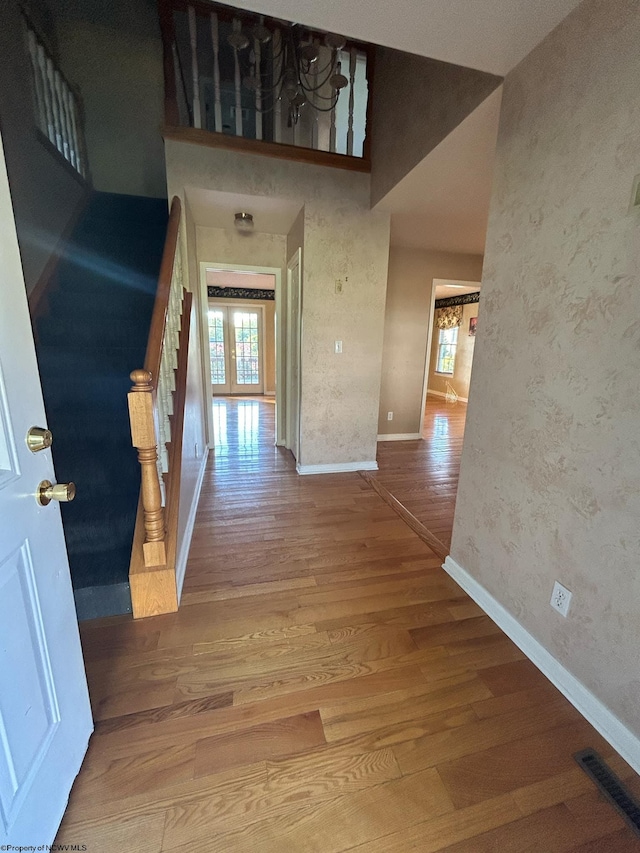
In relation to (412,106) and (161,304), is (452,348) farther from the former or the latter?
(161,304)

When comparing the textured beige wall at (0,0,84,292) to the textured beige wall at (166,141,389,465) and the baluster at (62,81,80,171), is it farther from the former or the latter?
the textured beige wall at (166,141,389,465)

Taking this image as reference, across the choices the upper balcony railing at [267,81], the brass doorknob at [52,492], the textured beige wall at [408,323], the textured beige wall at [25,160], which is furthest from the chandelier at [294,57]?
the brass doorknob at [52,492]

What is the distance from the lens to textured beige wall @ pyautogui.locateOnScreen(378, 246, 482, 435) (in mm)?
4188

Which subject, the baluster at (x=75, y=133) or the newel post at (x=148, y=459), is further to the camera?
the baluster at (x=75, y=133)

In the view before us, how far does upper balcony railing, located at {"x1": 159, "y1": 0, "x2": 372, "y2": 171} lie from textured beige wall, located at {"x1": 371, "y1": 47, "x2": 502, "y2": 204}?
6.5 inches

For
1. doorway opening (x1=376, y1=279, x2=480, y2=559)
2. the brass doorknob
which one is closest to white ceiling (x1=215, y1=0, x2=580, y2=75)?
the brass doorknob

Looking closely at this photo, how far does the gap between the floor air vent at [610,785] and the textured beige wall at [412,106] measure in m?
2.56

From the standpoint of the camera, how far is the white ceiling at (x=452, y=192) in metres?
1.80

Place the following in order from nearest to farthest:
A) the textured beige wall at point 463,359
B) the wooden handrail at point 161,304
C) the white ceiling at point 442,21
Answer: the white ceiling at point 442,21 → the wooden handrail at point 161,304 → the textured beige wall at point 463,359

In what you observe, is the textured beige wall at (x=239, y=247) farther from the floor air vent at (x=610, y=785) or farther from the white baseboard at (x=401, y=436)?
the floor air vent at (x=610, y=785)

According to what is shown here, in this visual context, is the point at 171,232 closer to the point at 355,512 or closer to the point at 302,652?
the point at 355,512

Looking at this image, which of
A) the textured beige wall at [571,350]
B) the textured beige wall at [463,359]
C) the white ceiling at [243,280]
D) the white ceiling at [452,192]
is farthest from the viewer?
the textured beige wall at [463,359]

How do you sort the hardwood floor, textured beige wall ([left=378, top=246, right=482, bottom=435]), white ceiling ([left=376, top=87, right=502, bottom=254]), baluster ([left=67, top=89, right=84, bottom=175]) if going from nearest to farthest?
the hardwood floor, white ceiling ([left=376, top=87, right=502, bottom=254]), baluster ([left=67, top=89, right=84, bottom=175]), textured beige wall ([left=378, top=246, right=482, bottom=435])

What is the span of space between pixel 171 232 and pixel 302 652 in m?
2.50
